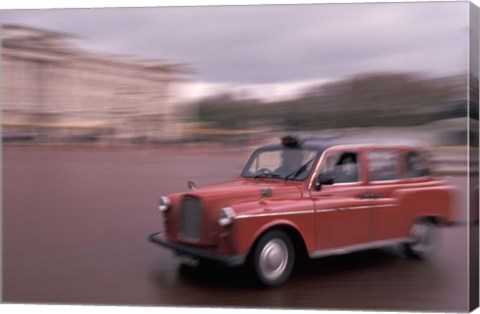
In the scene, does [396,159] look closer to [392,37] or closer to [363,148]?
[363,148]

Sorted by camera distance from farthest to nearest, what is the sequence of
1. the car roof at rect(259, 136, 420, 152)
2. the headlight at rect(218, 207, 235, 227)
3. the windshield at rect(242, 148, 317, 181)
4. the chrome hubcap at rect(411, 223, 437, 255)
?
the chrome hubcap at rect(411, 223, 437, 255) < the windshield at rect(242, 148, 317, 181) < the car roof at rect(259, 136, 420, 152) < the headlight at rect(218, 207, 235, 227)

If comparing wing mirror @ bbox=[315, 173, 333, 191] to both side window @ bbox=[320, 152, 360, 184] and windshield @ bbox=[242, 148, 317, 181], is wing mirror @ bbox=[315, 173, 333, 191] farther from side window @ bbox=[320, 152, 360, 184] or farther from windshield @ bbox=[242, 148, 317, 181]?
windshield @ bbox=[242, 148, 317, 181]

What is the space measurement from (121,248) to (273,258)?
6.48 feet

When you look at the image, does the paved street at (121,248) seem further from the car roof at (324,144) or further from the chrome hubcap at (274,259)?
the car roof at (324,144)

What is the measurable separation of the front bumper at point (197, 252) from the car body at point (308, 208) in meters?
0.01

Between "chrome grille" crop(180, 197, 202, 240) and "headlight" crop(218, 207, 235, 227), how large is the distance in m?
0.37

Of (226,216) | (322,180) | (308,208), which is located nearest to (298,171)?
(322,180)

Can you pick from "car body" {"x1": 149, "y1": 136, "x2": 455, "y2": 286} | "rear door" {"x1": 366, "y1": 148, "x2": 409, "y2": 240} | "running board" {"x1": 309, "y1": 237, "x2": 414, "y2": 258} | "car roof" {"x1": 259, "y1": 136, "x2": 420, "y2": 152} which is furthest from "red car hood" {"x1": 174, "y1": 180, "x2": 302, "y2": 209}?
"rear door" {"x1": 366, "y1": 148, "x2": 409, "y2": 240}

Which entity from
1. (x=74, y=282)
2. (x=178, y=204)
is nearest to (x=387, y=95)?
(x=178, y=204)

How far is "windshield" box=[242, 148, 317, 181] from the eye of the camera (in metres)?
7.43

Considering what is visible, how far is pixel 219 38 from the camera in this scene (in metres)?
7.19

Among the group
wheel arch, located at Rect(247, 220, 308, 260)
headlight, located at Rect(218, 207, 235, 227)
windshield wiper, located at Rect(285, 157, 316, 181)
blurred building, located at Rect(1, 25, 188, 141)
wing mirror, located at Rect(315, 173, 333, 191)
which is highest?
blurred building, located at Rect(1, 25, 188, 141)

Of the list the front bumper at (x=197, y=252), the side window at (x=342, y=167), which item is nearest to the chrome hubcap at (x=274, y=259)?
the front bumper at (x=197, y=252)

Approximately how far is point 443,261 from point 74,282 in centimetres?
403
